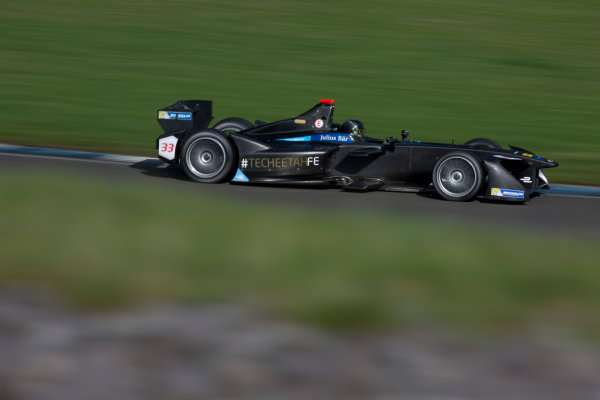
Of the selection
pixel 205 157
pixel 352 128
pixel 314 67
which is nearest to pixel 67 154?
pixel 205 157

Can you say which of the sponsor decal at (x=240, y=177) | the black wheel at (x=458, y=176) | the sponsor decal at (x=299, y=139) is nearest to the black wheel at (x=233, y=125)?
the sponsor decal at (x=299, y=139)

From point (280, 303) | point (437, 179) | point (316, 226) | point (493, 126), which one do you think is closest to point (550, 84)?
point (493, 126)

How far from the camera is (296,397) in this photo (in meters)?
4.40

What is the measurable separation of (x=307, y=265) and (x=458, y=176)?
4185 mm

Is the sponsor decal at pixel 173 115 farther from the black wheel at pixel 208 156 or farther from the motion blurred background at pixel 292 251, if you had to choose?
the motion blurred background at pixel 292 251

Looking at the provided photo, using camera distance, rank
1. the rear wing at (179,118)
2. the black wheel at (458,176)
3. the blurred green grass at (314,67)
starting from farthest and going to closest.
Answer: the blurred green grass at (314,67)
the rear wing at (179,118)
the black wheel at (458,176)

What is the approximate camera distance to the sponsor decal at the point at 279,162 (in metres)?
10.0

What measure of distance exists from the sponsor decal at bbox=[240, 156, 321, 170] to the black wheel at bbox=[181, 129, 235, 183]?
228 mm

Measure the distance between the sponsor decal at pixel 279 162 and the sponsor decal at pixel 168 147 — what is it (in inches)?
41.4

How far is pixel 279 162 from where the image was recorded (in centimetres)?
1012

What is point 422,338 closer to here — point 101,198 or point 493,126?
point 101,198

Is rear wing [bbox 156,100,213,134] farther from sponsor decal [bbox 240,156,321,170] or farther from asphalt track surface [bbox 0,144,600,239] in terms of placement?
sponsor decal [bbox 240,156,321,170]

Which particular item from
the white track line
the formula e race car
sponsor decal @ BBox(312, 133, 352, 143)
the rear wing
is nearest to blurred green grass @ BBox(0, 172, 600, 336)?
the formula e race car

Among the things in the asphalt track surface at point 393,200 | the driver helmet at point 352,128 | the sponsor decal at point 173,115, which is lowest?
the asphalt track surface at point 393,200
